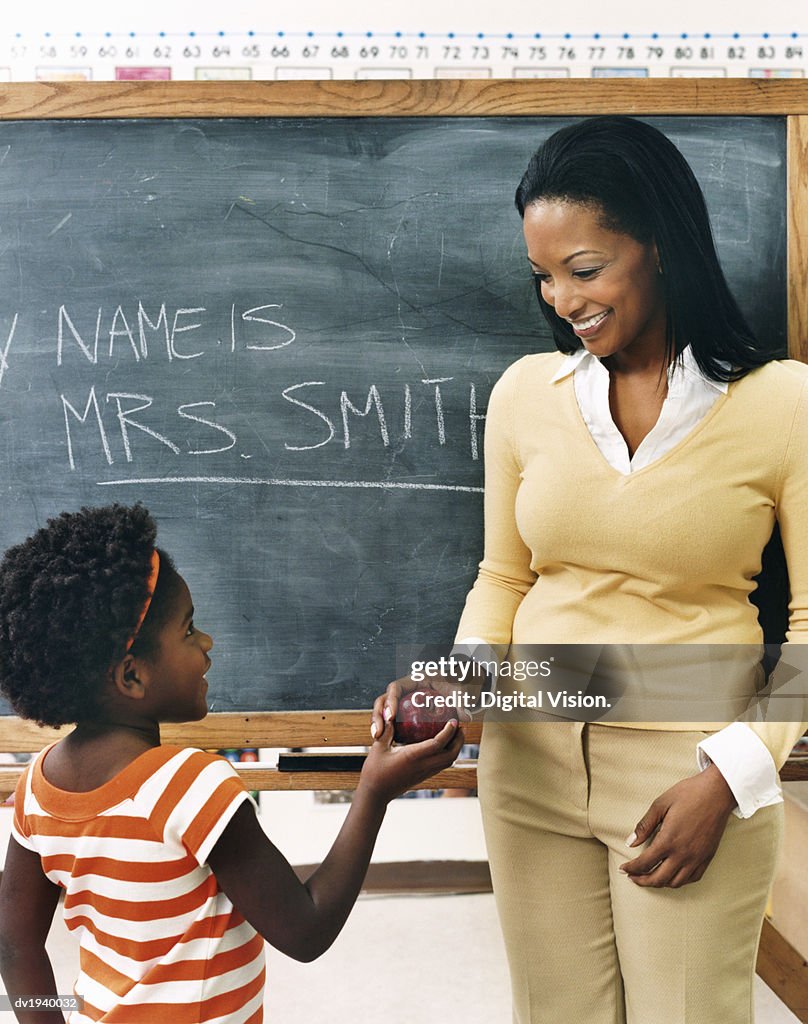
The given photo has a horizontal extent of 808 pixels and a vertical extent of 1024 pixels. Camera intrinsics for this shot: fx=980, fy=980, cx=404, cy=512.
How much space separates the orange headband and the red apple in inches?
12.5

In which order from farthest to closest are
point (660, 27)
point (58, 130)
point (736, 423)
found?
point (660, 27), point (58, 130), point (736, 423)

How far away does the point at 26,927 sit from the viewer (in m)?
0.98

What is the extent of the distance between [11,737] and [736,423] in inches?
44.0

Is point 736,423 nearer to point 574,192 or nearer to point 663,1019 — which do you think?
point 574,192

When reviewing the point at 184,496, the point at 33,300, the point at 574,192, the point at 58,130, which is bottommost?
the point at 184,496

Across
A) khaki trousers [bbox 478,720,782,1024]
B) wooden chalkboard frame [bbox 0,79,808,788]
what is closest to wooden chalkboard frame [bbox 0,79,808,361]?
wooden chalkboard frame [bbox 0,79,808,788]

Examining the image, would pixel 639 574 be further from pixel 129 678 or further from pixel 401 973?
pixel 401 973

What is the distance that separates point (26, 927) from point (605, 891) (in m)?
0.64

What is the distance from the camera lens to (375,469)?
1488 millimetres

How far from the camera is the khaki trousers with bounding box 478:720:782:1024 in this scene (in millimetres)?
1073

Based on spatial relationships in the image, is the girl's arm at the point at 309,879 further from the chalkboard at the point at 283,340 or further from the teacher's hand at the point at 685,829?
the chalkboard at the point at 283,340

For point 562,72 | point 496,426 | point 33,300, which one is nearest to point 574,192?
point 496,426

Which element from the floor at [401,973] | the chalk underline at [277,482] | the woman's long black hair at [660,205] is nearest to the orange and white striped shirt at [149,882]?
the chalk underline at [277,482]

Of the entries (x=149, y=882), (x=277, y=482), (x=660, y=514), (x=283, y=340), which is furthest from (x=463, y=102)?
(x=149, y=882)
